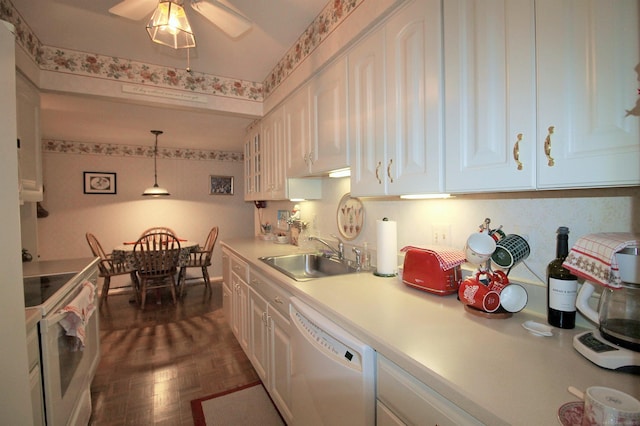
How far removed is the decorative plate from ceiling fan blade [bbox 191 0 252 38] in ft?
3.73

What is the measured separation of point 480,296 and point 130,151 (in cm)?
538

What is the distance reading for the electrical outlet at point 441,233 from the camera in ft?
4.50

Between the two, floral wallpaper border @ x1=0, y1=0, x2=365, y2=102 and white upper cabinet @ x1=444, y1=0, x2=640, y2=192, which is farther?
floral wallpaper border @ x1=0, y1=0, x2=365, y2=102

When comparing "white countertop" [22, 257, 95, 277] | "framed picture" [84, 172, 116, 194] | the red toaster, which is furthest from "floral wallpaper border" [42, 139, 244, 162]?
the red toaster

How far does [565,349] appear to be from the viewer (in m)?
0.77

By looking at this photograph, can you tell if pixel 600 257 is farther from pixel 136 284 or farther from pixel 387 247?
pixel 136 284

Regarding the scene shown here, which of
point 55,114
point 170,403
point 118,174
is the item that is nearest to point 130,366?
point 170,403

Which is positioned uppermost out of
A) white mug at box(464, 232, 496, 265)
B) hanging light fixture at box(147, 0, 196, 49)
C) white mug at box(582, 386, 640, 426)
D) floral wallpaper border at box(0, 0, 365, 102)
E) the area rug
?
floral wallpaper border at box(0, 0, 365, 102)

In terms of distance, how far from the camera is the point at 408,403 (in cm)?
76

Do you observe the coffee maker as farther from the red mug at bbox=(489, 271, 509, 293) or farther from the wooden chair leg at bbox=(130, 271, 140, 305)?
the wooden chair leg at bbox=(130, 271, 140, 305)

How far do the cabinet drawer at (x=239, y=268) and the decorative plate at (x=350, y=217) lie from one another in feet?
2.51

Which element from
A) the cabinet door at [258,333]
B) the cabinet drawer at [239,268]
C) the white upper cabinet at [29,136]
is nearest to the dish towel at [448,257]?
the cabinet door at [258,333]

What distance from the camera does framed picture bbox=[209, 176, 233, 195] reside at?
17.5 feet

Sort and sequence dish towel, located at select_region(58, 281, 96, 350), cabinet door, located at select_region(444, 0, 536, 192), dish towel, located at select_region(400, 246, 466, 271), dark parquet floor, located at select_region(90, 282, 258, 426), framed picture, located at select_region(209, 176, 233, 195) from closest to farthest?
cabinet door, located at select_region(444, 0, 536, 192)
dish towel, located at select_region(400, 246, 466, 271)
dish towel, located at select_region(58, 281, 96, 350)
dark parquet floor, located at select_region(90, 282, 258, 426)
framed picture, located at select_region(209, 176, 233, 195)
